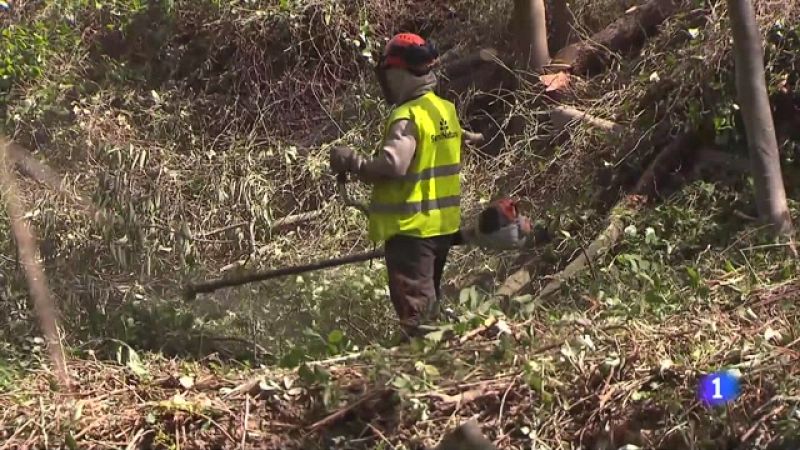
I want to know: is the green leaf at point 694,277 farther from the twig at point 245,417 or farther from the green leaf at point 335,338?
the twig at point 245,417

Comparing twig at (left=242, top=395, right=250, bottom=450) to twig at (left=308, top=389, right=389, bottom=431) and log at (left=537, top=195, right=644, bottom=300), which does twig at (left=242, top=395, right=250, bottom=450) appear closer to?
twig at (left=308, top=389, right=389, bottom=431)

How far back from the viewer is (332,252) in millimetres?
6695

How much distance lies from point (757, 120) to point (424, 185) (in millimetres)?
1734

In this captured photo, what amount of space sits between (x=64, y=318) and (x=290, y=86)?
11.0ft

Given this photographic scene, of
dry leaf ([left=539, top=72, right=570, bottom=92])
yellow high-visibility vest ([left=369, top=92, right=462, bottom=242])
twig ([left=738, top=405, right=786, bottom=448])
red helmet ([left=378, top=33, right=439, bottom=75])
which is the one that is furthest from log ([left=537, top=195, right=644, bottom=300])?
twig ([left=738, top=405, right=786, bottom=448])

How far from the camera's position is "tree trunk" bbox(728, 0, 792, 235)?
5086 mm

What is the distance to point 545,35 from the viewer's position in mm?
7609

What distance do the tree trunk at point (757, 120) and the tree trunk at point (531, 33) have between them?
2461 mm

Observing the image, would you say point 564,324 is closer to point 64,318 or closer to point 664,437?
point 664,437

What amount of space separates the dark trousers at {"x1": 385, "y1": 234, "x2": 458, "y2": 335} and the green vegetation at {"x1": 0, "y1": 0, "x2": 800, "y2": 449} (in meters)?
0.18

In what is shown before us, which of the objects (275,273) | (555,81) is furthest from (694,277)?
(555,81)

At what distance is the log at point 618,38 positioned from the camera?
7.12m

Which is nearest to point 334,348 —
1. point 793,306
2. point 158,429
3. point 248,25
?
Result: point 158,429

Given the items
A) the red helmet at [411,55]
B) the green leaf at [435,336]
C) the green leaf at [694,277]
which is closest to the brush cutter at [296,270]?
the red helmet at [411,55]
